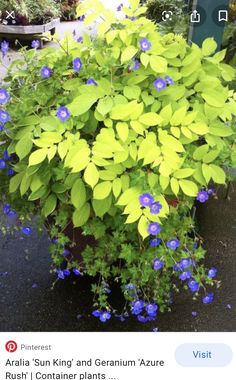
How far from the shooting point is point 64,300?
6.66 feet

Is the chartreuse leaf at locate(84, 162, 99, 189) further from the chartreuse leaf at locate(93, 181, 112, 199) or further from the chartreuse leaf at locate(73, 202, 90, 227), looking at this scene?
the chartreuse leaf at locate(73, 202, 90, 227)

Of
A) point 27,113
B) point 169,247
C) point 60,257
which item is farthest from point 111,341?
point 27,113

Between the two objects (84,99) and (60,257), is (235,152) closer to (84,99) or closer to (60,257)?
(84,99)

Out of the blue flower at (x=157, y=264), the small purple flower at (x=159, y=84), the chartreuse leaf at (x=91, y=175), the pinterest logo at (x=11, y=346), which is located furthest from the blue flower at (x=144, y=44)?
the pinterest logo at (x=11, y=346)

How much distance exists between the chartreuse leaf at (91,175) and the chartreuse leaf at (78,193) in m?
0.12

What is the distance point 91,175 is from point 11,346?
62 cm

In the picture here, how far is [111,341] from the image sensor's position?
1.28 m

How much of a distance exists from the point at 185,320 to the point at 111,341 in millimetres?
737

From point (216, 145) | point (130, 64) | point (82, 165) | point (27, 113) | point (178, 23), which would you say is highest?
point (178, 23)

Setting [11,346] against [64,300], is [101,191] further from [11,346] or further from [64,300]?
[64,300]

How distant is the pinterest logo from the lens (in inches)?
52.0

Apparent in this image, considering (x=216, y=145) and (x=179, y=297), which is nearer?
(x=216, y=145)

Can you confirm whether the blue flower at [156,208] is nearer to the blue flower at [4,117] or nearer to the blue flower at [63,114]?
the blue flower at [63,114]

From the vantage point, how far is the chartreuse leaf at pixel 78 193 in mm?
1452
